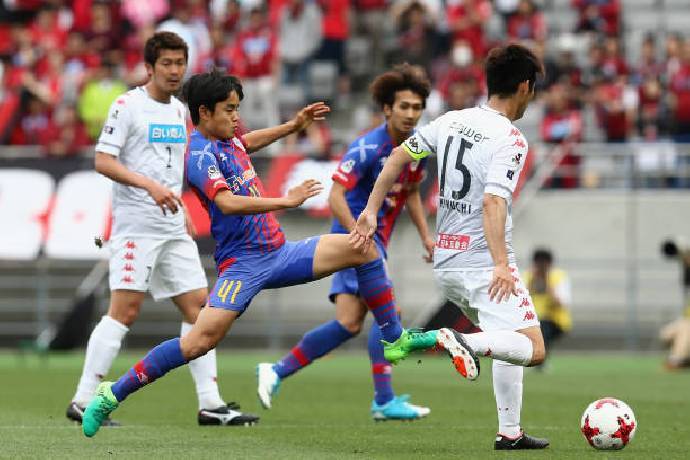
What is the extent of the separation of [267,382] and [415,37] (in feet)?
42.8

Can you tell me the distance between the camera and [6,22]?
2497cm

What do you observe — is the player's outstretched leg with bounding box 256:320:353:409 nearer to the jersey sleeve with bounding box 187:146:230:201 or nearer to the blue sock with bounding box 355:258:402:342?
the blue sock with bounding box 355:258:402:342

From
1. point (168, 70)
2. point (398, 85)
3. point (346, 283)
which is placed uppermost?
point (168, 70)

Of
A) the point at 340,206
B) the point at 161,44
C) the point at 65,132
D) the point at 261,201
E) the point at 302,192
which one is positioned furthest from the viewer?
the point at 65,132

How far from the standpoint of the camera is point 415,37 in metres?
22.9

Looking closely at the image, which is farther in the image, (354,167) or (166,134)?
(354,167)

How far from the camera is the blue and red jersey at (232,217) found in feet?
29.5

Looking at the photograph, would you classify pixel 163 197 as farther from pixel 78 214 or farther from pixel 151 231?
pixel 78 214

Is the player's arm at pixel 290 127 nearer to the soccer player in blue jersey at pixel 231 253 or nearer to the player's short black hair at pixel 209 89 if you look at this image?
the soccer player in blue jersey at pixel 231 253

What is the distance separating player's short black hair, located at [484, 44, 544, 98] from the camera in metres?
8.28

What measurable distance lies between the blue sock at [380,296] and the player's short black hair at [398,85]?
6.24 ft

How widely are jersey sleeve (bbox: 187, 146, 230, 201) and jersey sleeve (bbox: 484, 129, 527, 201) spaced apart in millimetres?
1652

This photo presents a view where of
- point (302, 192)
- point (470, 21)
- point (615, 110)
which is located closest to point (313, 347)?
point (302, 192)

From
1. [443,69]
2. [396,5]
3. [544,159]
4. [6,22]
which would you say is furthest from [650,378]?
[6,22]
